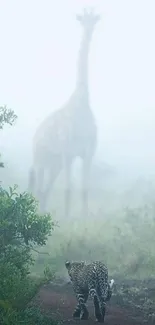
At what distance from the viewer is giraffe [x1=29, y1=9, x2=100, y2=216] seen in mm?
22750

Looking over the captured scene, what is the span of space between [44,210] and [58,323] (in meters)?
13.6

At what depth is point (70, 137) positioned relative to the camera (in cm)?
2273

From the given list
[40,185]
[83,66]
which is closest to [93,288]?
[40,185]

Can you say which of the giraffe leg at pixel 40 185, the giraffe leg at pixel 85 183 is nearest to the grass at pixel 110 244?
the giraffe leg at pixel 85 183

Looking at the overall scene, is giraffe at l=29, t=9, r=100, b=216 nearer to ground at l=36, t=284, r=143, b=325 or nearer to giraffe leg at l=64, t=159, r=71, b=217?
giraffe leg at l=64, t=159, r=71, b=217

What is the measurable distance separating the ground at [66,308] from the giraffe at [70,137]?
8.53 m

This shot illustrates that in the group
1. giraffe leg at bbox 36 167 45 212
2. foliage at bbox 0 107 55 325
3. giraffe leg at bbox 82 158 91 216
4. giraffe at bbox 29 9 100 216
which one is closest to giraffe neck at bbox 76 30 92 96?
giraffe at bbox 29 9 100 216

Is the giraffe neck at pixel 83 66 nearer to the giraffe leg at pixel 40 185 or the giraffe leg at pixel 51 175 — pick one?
the giraffe leg at pixel 51 175

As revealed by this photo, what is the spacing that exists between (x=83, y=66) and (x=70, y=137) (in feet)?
10.6

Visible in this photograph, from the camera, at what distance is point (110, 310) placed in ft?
40.6

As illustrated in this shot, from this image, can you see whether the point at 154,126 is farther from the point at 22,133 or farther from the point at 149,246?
the point at 149,246

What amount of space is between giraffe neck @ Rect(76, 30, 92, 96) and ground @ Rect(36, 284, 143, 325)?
415 inches

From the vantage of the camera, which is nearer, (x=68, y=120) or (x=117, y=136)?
(x=68, y=120)

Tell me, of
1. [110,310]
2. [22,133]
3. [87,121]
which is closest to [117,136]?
[22,133]
